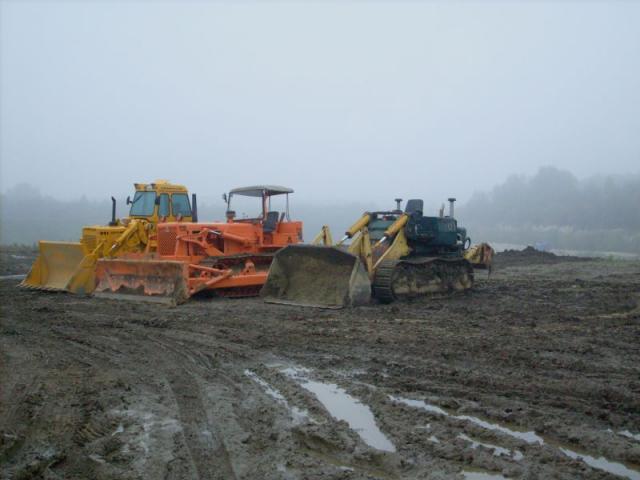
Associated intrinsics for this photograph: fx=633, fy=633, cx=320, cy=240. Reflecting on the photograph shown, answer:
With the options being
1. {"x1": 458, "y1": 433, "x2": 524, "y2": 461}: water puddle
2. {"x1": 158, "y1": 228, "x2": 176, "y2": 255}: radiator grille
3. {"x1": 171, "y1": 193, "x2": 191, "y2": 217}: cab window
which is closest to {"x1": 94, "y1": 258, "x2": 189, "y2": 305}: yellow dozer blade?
{"x1": 158, "y1": 228, "x2": 176, "y2": 255}: radiator grille

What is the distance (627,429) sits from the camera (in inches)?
198

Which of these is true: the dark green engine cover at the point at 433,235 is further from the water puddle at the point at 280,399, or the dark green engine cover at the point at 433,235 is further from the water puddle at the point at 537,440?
the water puddle at the point at 537,440

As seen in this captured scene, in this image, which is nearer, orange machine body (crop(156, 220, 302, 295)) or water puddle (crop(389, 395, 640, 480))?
water puddle (crop(389, 395, 640, 480))

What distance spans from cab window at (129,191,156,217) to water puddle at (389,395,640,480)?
32.8 feet

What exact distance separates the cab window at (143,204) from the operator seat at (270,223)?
2.60 meters

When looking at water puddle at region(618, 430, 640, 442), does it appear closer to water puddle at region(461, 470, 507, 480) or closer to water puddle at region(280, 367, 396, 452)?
water puddle at region(461, 470, 507, 480)

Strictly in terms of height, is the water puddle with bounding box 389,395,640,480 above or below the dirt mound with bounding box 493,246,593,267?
below

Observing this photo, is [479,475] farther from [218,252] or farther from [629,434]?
[218,252]

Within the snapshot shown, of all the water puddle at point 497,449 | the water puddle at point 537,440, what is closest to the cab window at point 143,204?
the water puddle at point 537,440

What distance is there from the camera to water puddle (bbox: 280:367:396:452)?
4961 millimetres

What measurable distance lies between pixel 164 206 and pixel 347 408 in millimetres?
9995

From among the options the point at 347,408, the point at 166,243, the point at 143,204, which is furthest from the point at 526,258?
the point at 347,408

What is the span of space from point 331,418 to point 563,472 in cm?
195

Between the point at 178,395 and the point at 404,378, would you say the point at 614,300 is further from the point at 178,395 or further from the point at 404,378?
the point at 178,395
